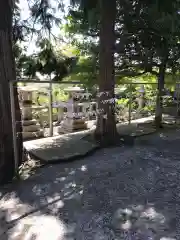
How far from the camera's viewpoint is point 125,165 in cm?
356

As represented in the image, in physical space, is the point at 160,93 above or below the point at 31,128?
above

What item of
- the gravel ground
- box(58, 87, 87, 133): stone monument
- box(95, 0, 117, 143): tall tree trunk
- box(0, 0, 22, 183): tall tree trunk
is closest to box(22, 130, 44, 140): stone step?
box(58, 87, 87, 133): stone monument

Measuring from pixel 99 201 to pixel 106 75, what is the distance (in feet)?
8.91

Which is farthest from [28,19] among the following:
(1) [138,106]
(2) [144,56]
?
(1) [138,106]

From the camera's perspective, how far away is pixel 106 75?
15.1 feet

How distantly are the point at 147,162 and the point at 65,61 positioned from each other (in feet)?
11.8

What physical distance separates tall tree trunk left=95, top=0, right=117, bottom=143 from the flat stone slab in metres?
0.45

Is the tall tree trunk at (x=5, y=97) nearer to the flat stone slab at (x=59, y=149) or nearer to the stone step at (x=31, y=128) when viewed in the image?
the flat stone slab at (x=59, y=149)

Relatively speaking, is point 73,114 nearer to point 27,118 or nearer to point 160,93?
point 27,118

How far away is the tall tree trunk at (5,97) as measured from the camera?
3.24m

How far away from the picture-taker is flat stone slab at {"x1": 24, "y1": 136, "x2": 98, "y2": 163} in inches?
156

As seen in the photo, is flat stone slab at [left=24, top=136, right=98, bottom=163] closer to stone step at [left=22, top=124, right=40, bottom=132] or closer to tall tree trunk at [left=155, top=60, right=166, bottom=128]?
stone step at [left=22, top=124, right=40, bottom=132]

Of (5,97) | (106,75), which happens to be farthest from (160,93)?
(5,97)

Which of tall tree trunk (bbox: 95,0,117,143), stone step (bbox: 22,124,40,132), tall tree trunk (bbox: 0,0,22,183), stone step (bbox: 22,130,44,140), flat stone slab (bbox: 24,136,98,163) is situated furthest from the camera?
stone step (bbox: 22,124,40,132)
